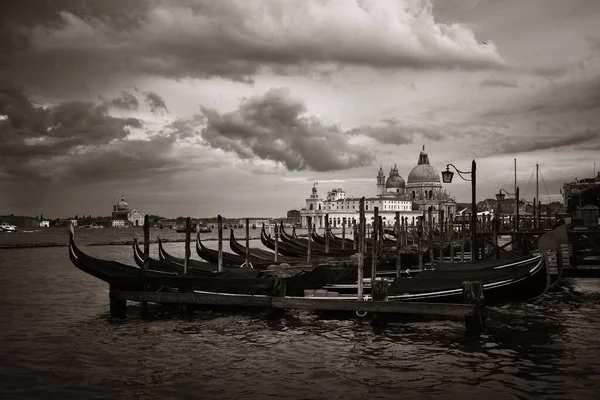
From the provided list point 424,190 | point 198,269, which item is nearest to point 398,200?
point 424,190

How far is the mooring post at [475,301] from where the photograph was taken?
9.07 meters

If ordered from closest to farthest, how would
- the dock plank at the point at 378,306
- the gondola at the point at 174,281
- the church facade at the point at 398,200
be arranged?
the dock plank at the point at 378,306, the gondola at the point at 174,281, the church facade at the point at 398,200

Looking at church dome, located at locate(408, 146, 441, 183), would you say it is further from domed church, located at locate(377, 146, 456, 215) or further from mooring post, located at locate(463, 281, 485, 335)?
mooring post, located at locate(463, 281, 485, 335)

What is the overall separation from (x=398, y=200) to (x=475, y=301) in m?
110

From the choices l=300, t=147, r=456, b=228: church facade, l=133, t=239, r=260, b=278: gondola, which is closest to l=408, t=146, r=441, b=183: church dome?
l=300, t=147, r=456, b=228: church facade

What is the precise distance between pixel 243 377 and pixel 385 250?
37.8ft

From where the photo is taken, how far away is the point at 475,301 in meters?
9.12

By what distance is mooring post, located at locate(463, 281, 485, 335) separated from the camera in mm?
9070

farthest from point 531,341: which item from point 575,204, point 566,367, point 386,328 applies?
point 575,204

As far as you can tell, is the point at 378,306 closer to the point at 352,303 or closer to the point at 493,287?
the point at 352,303

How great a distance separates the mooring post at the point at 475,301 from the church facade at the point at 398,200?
9628 centimetres

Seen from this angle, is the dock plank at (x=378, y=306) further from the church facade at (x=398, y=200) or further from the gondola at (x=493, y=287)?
the church facade at (x=398, y=200)

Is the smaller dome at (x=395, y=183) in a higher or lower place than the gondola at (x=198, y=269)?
higher

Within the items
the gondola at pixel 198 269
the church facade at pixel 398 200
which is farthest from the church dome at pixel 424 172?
the gondola at pixel 198 269
